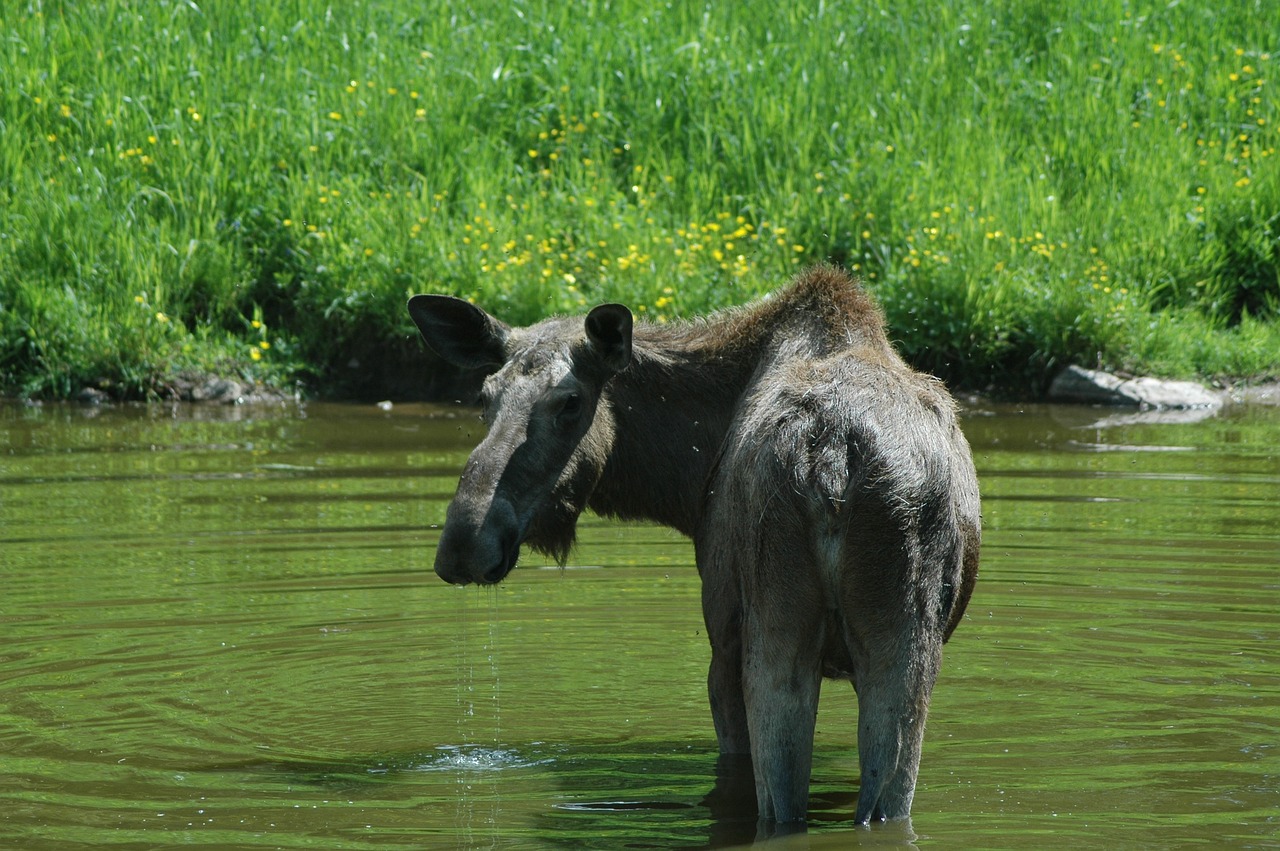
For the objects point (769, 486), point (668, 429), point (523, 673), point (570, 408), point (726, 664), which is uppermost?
point (769, 486)

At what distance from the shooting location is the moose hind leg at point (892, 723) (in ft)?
14.6

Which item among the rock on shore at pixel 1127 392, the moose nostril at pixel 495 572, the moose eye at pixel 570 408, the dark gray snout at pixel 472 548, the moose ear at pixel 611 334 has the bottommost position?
the rock on shore at pixel 1127 392

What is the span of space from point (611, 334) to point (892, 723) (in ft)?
5.37

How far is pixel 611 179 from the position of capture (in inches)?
615

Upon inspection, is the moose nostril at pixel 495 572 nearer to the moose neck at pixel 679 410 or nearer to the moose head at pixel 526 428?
the moose head at pixel 526 428

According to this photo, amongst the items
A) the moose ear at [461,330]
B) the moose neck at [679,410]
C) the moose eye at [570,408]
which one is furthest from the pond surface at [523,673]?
the moose ear at [461,330]

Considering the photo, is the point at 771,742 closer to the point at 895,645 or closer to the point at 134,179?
the point at 895,645

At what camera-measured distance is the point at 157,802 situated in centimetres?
534

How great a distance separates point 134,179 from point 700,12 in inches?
238

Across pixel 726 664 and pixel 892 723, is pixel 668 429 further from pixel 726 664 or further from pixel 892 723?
pixel 892 723

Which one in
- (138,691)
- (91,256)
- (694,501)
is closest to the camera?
(694,501)

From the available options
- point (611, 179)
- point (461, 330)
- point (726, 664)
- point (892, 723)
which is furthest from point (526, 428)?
point (611, 179)

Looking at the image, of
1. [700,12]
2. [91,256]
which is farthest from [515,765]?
[700,12]

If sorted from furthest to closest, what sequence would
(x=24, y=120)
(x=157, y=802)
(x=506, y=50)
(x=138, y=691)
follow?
(x=506, y=50), (x=24, y=120), (x=138, y=691), (x=157, y=802)
